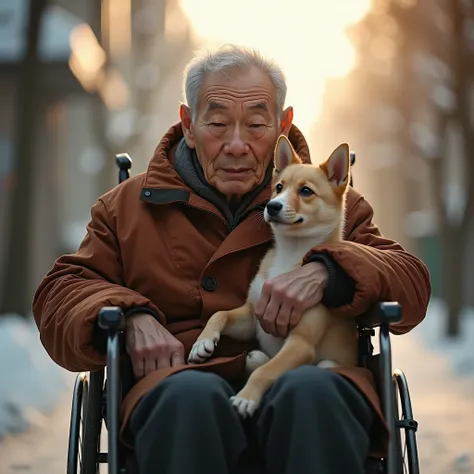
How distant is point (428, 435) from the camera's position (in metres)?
6.61

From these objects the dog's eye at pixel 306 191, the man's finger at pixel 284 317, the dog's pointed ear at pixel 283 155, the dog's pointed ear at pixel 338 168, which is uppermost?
the dog's pointed ear at pixel 283 155

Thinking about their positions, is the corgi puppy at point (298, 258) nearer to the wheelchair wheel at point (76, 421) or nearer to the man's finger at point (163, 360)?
the man's finger at point (163, 360)

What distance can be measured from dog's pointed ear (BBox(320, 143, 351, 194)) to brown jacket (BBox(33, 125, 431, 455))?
26 cm

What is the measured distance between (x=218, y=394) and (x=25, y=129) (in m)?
9.22

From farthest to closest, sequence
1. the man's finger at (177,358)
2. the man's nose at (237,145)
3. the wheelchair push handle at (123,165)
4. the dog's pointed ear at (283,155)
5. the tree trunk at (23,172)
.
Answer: the tree trunk at (23,172) → the wheelchair push handle at (123,165) → the man's nose at (237,145) → the dog's pointed ear at (283,155) → the man's finger at (177,358)

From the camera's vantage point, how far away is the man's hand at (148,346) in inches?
126

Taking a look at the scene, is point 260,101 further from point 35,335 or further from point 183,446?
point 35,335

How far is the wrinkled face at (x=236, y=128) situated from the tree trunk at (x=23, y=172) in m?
8.27

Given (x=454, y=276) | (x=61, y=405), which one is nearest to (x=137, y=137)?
(x=454, y=276)

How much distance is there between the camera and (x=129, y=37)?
2458 cm

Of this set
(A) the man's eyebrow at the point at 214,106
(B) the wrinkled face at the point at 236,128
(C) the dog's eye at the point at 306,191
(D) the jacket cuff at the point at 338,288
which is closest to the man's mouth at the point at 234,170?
(B) the wrinkled face at the point at 236,128

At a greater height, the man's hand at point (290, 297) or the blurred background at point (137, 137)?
the blurred background at point (137, 137)

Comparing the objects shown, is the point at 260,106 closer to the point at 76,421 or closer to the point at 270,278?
the point at 270,278

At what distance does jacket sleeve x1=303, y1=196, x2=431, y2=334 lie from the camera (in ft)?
10.4
